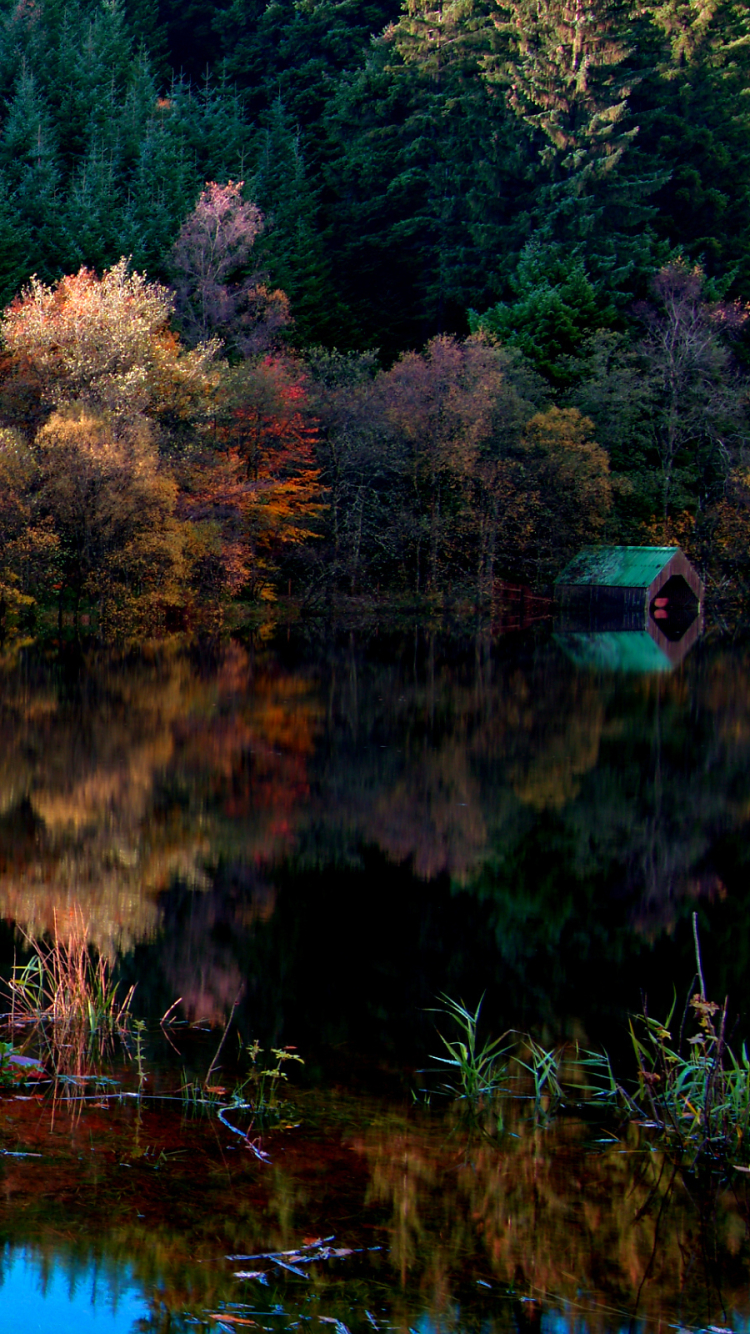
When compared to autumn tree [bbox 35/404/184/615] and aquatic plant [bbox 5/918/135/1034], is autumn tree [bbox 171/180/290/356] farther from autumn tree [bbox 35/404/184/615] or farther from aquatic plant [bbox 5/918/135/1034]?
aquatic plant [bbox 5/918/135/1034]

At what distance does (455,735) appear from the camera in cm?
2281

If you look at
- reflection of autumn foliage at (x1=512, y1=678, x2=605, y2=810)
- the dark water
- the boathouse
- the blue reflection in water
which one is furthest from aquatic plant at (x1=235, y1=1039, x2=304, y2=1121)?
the boathouse

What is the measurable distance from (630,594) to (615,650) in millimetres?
11762

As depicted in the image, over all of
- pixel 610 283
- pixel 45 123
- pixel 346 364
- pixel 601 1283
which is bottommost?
pixel 601 1283

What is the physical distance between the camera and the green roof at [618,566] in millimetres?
52781

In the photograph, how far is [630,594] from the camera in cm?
5266

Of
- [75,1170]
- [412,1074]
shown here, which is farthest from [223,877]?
[75,1170]

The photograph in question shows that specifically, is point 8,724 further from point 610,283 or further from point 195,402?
point 610,283

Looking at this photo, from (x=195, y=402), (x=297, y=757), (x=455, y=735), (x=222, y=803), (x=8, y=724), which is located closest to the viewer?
(x=222, y=803)

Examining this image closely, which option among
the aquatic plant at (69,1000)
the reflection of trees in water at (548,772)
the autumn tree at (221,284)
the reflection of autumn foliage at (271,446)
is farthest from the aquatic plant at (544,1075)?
the autumn tree at (221,284)

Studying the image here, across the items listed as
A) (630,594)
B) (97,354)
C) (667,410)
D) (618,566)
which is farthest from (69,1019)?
(667,410)

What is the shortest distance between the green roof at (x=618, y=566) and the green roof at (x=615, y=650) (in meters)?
2.57

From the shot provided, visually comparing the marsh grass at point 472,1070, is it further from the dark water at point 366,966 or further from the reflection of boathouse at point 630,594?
the reflection of boathouse at point 630,594

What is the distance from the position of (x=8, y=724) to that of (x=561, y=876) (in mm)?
10850
